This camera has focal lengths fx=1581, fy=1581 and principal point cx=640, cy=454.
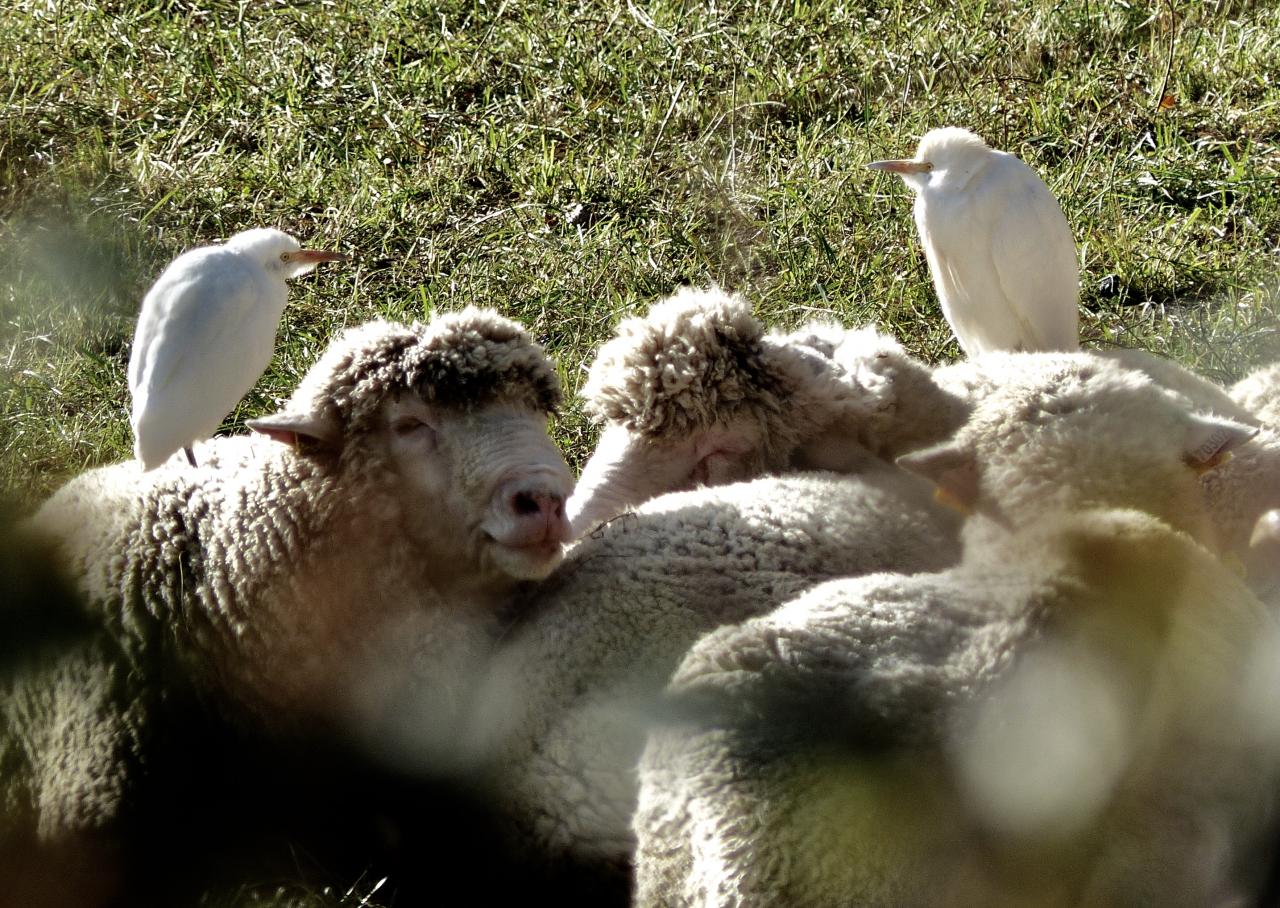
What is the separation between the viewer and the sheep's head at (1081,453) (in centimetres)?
346

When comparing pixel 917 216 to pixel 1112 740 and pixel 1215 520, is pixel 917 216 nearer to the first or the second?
pixel 1215 520

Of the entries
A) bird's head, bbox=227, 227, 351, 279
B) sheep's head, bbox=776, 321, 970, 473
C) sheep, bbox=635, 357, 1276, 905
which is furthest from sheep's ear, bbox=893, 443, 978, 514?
bird's head, bbox=227, 227, 351, 279

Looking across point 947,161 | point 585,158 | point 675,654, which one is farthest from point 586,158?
point 675,654

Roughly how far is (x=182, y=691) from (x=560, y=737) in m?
0.90

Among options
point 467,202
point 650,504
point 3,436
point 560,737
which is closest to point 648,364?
point 650,504

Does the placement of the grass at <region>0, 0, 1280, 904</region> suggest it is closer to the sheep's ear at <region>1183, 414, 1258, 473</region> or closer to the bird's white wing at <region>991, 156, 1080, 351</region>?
the bird's white wing at <region>991, 156, 1080, 351</region>

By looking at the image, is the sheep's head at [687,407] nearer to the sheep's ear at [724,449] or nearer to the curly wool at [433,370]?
the sheep's ear at [724,449]

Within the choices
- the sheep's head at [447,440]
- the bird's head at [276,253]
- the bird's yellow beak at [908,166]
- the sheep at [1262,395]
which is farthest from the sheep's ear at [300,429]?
the bird's yellow beak at [908,166]

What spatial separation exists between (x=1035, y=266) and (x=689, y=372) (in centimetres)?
199

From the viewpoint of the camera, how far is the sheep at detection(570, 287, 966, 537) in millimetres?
4355

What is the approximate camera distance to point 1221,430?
367cm

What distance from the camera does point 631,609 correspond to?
140 inches

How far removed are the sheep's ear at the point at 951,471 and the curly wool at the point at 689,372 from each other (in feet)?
2.69

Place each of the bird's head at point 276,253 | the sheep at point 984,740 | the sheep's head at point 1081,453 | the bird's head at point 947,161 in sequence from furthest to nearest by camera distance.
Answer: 1. the bird's head at point 947,161
2. the bird's head at point 276,253
3. the sheep's head at point 1081,453
4. the sheep at point 984,740
